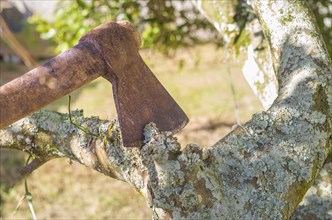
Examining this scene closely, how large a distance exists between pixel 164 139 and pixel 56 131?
624mm

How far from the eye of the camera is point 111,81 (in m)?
1.68

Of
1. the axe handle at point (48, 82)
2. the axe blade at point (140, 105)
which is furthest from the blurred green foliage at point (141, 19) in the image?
the axe handle at point (48, 82)

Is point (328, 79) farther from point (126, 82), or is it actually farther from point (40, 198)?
point (40, 198)

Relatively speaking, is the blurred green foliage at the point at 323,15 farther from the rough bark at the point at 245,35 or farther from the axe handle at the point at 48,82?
the axe handle at the point at 48,82

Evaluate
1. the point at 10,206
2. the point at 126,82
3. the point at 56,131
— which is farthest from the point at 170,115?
the point at 10,206

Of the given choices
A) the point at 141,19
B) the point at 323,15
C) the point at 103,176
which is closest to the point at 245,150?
the point at 323,15

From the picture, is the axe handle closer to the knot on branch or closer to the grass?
the knot on branch

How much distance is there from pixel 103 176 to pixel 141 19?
1831mm

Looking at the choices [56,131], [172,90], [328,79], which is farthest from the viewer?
[172,90]

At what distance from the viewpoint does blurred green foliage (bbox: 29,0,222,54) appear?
4344 millimetres

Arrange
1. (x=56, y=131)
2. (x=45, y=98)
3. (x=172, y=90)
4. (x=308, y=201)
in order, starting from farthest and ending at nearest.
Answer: (x=172, y=90)
(x=308, y=201)
(x=56, y=131)
(x=45, y=98)

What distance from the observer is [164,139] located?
5.14 feet

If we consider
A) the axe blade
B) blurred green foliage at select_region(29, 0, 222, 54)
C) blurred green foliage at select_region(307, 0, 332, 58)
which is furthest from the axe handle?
blurred green foliage at select_region(29, 0, 222, 54)

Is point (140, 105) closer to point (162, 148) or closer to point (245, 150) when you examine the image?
point (162, 148)
